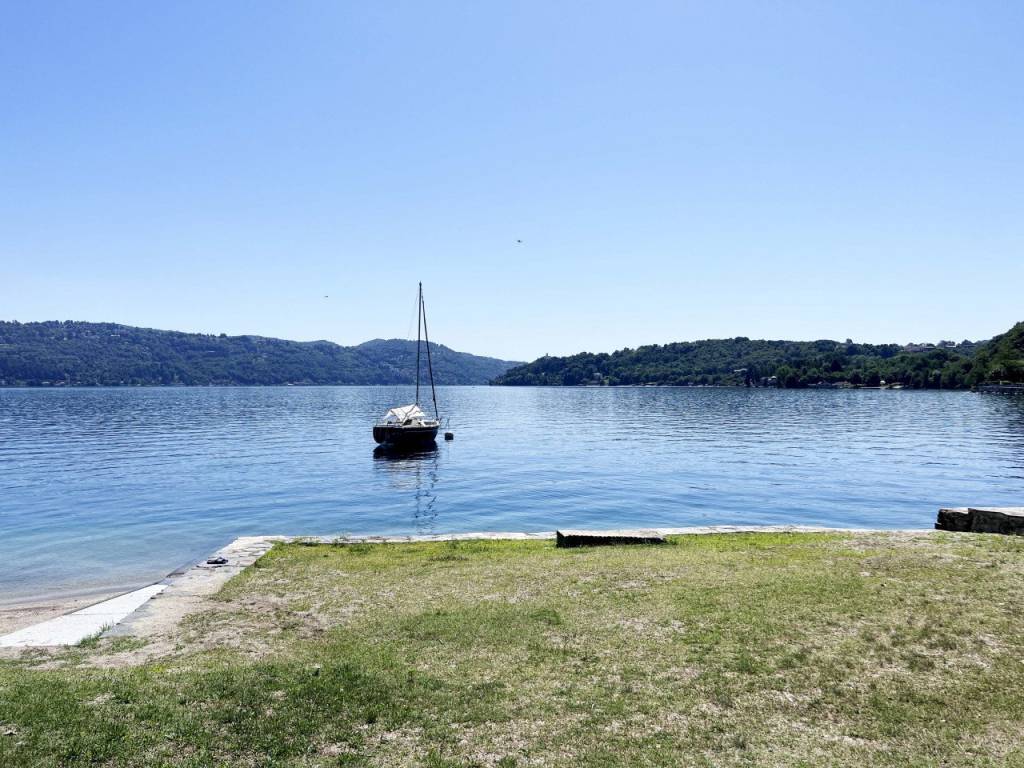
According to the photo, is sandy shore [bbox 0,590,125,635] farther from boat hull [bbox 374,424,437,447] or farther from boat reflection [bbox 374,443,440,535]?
boat hull [bbox 374,424,437,447]

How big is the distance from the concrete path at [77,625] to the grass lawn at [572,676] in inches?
49.8

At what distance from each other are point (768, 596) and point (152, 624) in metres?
10.2

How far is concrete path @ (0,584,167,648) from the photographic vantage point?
33.4 ft

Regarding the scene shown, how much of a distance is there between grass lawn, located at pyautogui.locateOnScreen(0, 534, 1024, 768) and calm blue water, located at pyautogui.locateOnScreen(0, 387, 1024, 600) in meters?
11.6

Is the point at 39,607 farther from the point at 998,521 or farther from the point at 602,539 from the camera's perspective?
the point at 998,521

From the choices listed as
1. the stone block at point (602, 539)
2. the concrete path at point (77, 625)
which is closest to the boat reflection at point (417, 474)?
the stone block at point (602, 539)

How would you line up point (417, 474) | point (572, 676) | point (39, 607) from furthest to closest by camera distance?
point (417, 474), point (39, 607), point (572, 676)

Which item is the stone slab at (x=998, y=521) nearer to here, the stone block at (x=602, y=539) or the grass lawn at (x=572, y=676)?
the grass lawn at (x=572, y=676)

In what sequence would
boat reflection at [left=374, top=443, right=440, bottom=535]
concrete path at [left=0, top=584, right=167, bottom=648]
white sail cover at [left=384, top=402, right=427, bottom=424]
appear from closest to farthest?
concrete path at [left=0, top=584, right=167, bottom=648] → boat reflection at [left=374, top=443, right=440, bottom=535] → white sail cover at [left=384, top=402, right=427, bottom=424]

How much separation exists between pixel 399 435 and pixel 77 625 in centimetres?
4683

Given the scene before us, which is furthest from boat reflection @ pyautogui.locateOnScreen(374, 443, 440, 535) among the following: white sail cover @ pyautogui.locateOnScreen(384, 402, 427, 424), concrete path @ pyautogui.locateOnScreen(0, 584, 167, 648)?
concrete path @ pyautogui.locateOnScreen(0, 584, 167, 648)

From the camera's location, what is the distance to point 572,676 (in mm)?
7875

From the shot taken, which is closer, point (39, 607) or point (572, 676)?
point (572, 676)

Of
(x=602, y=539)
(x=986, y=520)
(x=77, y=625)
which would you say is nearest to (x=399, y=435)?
(x=602, y=539)
